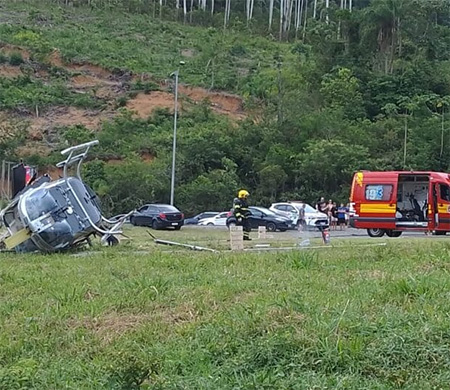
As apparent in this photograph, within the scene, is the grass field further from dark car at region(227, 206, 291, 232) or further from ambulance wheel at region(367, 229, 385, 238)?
dark car at region(227, 206, 291, 232)

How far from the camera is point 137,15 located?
3383 inches

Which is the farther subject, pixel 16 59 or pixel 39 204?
pixel 16 59

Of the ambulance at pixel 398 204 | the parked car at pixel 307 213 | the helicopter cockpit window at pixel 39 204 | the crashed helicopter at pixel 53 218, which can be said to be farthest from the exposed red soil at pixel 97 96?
the helicopter cockpit window at pixel 39 204

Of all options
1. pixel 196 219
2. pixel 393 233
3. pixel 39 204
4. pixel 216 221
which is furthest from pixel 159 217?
pixel 39 204

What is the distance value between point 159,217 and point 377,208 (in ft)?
42.7

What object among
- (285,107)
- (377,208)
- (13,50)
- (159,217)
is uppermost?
(13,50)

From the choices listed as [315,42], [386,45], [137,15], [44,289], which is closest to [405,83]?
[386,45]

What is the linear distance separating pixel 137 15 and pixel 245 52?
17.9 meters

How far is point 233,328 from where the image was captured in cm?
681

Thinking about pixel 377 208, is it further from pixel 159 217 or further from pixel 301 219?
pixel 159 217

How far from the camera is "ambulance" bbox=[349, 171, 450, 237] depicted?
80.7 ft

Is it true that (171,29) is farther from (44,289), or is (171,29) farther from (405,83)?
(44,289)

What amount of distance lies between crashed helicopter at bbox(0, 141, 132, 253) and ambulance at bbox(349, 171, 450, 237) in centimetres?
1119

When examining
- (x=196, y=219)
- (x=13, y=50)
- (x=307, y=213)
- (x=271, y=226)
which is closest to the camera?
(x=271, y=226)
